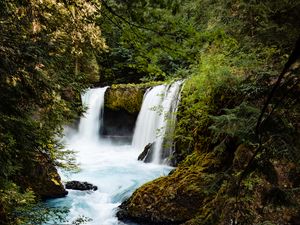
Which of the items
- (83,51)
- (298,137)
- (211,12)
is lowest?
(298,137)

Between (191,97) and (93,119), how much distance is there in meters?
11.0

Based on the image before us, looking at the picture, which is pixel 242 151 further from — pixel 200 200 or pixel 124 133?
pixel 124 133

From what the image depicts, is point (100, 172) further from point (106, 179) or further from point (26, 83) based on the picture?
point (26, 83)

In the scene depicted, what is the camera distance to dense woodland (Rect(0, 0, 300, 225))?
273 cm

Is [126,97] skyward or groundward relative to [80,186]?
skyward

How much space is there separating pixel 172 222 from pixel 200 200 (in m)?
0.68

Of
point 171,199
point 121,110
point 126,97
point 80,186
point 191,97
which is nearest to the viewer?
point 171,199

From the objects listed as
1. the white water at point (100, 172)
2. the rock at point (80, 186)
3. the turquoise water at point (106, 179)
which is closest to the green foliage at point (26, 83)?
the turquoise water at point (106, 179)

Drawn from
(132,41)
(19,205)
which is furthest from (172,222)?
(132,41)

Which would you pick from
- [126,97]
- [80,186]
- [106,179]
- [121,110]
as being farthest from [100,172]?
[121,110]

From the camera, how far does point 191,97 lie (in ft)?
28.3

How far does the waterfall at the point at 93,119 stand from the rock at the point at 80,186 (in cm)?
889

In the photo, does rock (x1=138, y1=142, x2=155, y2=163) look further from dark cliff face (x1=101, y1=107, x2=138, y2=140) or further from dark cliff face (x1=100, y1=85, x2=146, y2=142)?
dark cliff face (x1=101, y1=107, x2=138, y2=140)

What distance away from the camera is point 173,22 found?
2.58 meters
